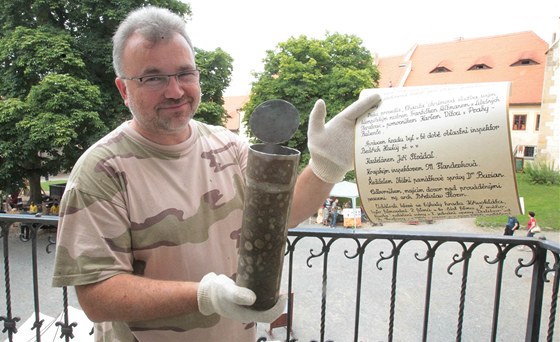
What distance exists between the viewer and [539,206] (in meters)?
18.9

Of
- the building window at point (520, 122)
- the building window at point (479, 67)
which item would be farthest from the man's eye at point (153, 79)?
the building window at point (479, 67)

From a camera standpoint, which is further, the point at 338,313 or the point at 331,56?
the point at 331,56

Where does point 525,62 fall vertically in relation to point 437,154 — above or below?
above

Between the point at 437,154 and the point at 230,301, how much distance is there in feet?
2.70

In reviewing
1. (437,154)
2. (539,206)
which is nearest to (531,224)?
(539,206)

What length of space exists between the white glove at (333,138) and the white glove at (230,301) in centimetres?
57

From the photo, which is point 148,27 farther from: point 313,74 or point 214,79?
point 313,74

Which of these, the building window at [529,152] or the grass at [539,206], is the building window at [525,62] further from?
the grass at [539,206]

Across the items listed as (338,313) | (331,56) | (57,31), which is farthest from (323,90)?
(338,313)

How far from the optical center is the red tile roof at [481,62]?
3058 cm

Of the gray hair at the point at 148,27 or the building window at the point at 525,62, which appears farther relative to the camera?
the building window at the point at 525,62

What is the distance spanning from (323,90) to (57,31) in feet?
41.8

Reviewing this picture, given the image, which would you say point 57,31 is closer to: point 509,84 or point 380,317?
point 380,317

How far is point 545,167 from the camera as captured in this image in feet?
67.5
